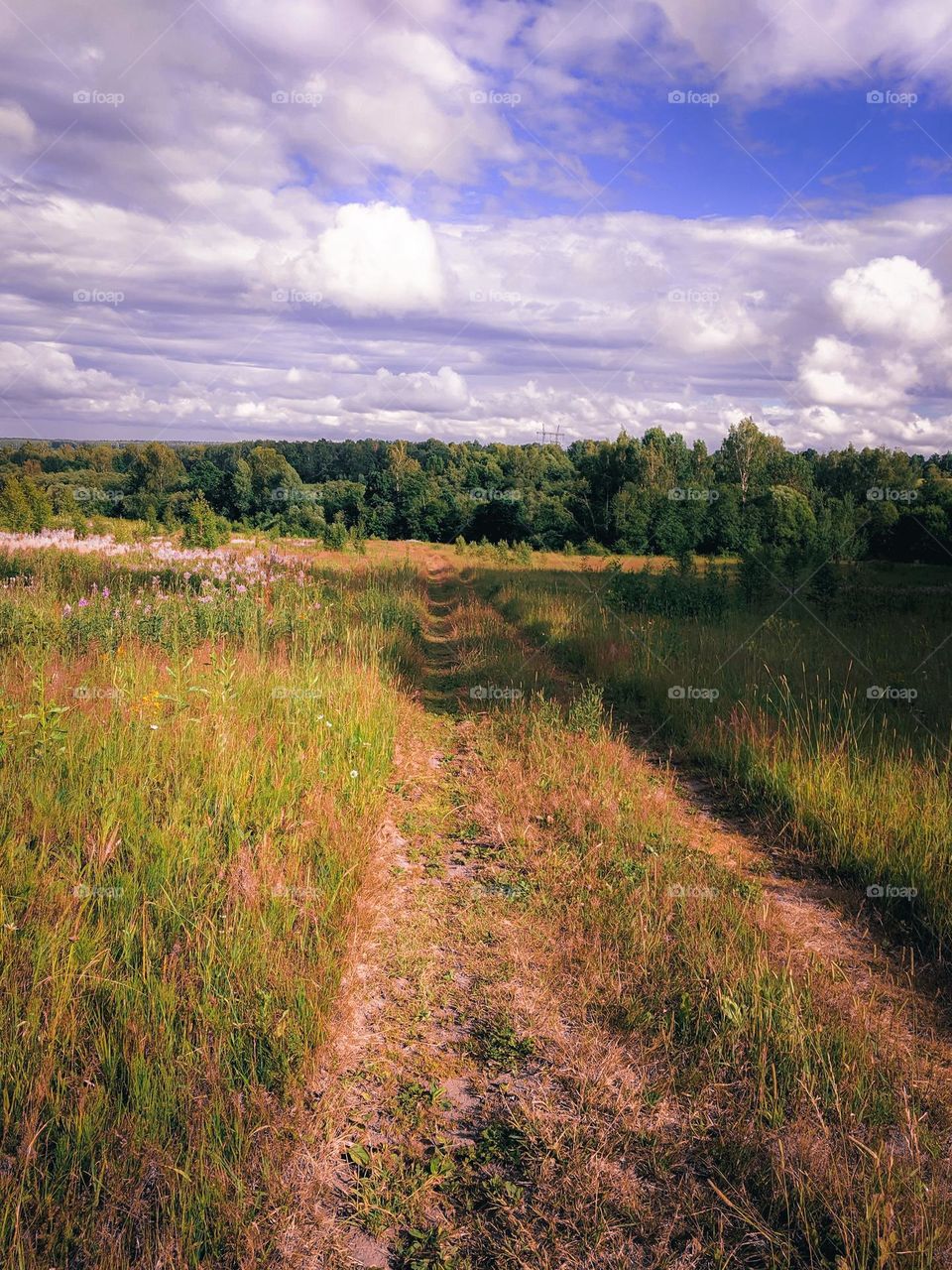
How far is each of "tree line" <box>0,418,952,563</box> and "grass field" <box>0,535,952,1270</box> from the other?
11387 mm

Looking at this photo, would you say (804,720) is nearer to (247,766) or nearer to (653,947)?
(653,947)

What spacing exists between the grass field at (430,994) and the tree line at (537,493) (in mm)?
11387

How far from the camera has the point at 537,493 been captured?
64750mm

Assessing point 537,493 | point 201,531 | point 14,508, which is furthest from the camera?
point 537,493

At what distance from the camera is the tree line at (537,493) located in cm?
2539

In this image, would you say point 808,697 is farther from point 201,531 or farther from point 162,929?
point 201,531

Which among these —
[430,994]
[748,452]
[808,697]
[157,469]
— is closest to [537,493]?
[748,452]

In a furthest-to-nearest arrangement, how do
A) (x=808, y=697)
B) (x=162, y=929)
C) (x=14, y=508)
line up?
(x=14, y=508) → (x=808, y=697) → (x=162, y=929)

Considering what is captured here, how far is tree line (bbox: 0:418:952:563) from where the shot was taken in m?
25.4

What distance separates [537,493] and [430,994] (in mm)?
63704

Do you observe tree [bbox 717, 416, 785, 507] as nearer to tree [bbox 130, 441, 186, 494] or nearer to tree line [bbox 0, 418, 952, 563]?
tree line [bbox 0, 418, 952, 563]

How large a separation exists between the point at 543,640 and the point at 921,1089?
976 cm

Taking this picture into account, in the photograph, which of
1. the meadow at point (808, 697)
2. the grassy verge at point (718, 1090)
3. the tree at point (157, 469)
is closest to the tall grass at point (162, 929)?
the grassy verge at point (718, 1090)

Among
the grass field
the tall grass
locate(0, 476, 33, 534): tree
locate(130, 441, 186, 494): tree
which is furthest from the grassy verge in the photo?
locate(130, 441, 186, 494): tree
